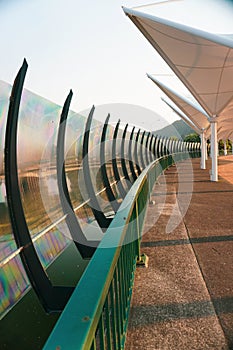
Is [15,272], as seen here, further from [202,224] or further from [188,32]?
[188,32]

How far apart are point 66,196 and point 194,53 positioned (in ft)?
26.6

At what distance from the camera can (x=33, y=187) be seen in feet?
11.1

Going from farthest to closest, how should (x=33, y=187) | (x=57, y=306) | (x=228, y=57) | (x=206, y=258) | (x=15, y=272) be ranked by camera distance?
(x=228, y=57) → (x=206, y=258) → (x=33, y=187) → (x=57, y=306) → (x=15, y=272)

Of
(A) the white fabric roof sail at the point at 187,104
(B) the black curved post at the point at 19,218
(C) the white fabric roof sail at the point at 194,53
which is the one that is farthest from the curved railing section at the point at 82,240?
(A) the white fabric roof sail at the point at 187,104

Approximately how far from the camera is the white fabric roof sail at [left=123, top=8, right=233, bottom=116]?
8.67 metres

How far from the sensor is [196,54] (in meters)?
10.1

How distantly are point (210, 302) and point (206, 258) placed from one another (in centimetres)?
125

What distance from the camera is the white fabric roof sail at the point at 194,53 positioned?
867cm

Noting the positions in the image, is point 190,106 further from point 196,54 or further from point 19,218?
point 19,218

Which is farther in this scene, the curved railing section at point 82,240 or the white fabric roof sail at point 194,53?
the white fabric roof sail at point 194,53

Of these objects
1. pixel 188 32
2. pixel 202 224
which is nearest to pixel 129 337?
pixel 202 224

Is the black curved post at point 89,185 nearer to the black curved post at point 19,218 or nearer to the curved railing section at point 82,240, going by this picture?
the curved railing section at point 82,240

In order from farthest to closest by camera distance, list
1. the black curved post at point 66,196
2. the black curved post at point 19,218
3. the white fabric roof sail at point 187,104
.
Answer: the white fabric roof sail at point 187,104
the black curved post at point 66,196
the black curved post at point 19,218

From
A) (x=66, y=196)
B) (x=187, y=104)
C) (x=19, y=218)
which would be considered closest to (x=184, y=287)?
(x=66, y=196)
